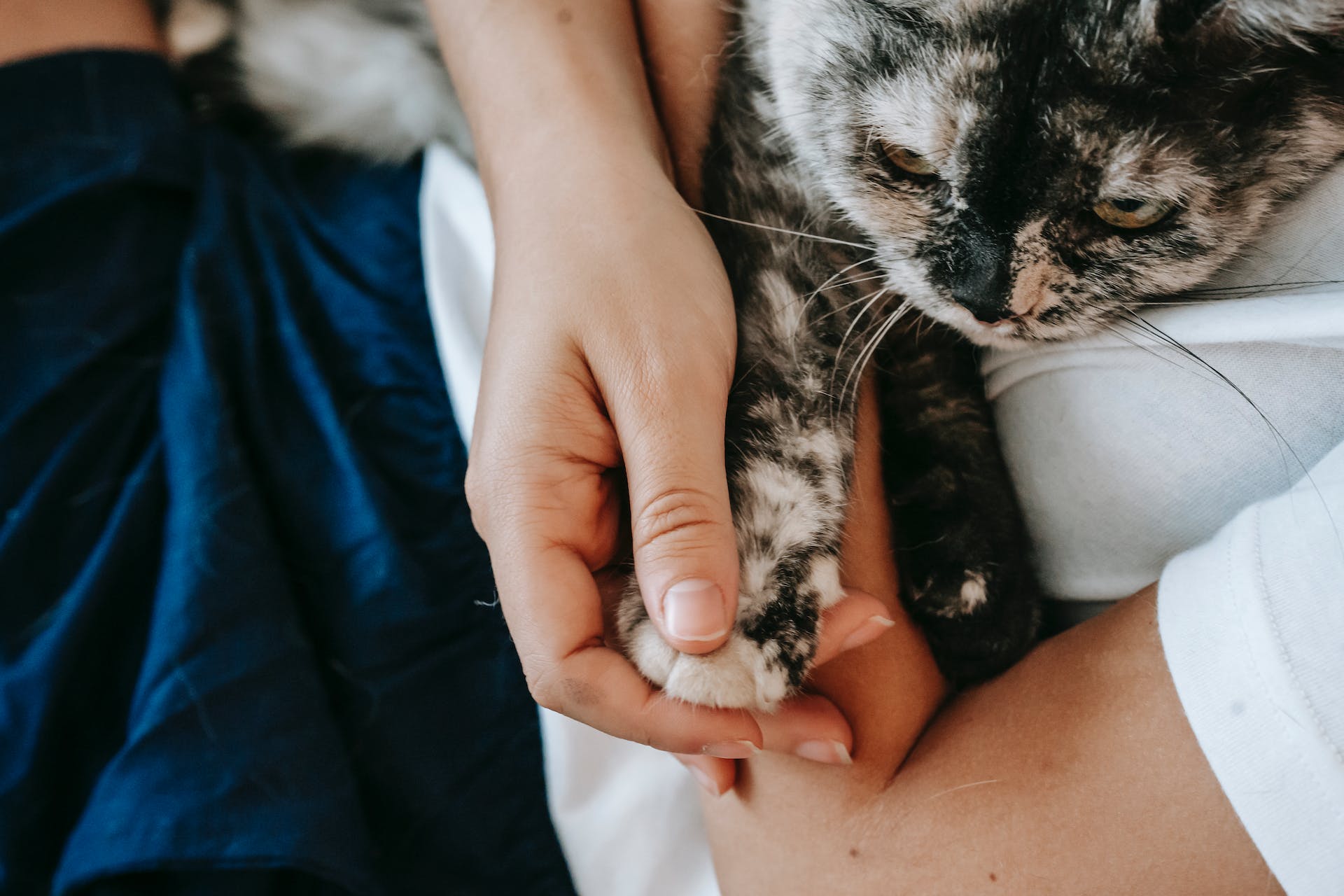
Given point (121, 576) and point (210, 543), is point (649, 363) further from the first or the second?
point (121, 576)

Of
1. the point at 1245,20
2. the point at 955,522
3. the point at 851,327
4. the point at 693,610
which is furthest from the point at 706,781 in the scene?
the point at 1245,20

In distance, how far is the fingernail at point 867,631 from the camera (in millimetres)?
613

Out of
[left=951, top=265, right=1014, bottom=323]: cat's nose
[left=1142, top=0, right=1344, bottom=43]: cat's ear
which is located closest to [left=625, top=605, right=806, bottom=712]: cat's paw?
[left=951, top=265, right=1014, bottom=323]: cat's nose

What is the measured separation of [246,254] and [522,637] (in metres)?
0.69

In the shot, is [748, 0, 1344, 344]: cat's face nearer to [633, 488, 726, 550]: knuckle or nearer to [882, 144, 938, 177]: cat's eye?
[882, 144, 938, 177]: cat's eye

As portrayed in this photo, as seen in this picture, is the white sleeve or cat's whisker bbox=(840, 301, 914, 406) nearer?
the white sleeve

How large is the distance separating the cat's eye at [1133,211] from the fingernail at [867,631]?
1.22 ft

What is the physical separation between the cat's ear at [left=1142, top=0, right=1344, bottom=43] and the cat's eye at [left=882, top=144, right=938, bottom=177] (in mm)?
180

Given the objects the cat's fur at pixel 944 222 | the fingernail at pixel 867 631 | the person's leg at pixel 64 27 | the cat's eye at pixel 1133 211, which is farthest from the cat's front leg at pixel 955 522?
the person's leg at pixel 64 27

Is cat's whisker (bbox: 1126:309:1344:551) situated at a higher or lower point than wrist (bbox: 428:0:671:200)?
lower

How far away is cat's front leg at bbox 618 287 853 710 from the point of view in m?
0.56

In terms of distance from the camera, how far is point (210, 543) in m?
0.74

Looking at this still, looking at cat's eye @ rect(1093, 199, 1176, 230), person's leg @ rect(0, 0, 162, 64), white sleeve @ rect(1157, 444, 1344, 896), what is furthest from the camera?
person's leg @ rect(0, 0, 162, 64)

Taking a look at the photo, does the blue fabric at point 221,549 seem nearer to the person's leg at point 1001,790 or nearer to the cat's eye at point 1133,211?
the person's leg at point 1001,790
